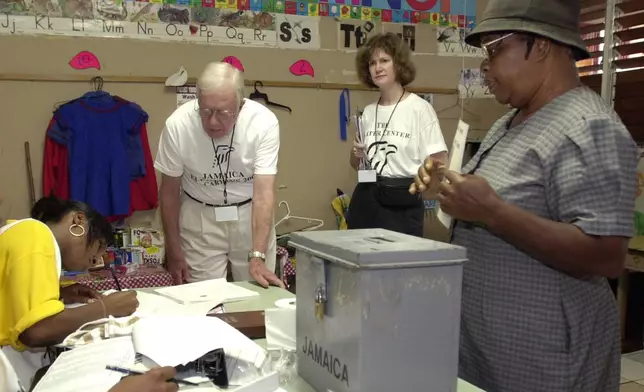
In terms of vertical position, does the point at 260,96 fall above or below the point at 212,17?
below

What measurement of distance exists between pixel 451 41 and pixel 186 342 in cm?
374

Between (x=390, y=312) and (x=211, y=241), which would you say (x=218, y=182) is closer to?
(x=211, y=241)

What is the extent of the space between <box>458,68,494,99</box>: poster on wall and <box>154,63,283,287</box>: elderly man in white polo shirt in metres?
2.31

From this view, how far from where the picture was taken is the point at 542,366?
1.24 m

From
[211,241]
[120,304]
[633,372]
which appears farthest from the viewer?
[633,372]

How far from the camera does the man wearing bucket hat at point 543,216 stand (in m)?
1.15

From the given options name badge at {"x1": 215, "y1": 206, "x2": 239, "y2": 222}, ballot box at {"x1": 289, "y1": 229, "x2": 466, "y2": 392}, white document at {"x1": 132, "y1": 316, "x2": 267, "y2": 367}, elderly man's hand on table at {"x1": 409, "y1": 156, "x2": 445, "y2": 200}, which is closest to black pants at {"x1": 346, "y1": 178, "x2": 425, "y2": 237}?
name badge at {"x1": 215, "y1": 206, "x2": 239, "y2": 222}

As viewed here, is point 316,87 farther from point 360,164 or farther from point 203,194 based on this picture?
point 203,194

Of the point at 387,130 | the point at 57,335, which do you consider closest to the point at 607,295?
the point at 57,335

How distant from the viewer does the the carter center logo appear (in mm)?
2508

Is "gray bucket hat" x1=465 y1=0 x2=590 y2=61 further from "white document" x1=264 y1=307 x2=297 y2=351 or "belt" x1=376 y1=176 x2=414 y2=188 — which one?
"belt" x1=376 y1=176 x2=414 y2=188

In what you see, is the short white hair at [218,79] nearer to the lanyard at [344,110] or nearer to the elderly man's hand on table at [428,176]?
the elderly man's hand on table at [428,176]

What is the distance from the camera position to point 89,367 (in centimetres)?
117

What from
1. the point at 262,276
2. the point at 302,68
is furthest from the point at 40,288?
the point at 302,68
